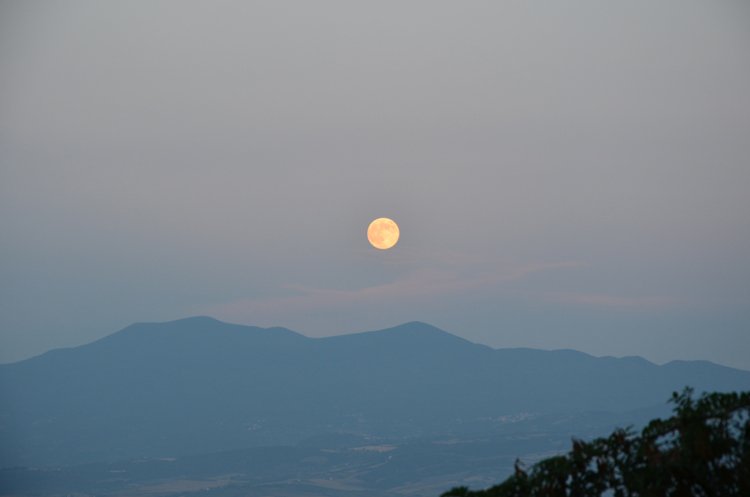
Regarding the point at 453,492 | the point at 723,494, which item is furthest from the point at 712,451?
the point at 453,492

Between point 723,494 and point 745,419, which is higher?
point 745,419

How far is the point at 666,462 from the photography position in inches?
607

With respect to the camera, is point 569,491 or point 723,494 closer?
point 723,494

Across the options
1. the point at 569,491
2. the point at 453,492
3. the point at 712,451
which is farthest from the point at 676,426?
the point at 453,492

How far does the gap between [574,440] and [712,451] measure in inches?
87.5

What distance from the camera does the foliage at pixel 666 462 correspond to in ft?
50.5

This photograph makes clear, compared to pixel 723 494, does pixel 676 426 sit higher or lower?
higher

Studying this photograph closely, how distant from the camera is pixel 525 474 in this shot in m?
16.6

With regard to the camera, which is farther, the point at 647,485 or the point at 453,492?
the point at 453,492

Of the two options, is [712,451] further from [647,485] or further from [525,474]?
[525,474]

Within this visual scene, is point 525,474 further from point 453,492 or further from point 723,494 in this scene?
point 723,494

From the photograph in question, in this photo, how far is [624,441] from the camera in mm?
16516

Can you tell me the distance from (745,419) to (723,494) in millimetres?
1655

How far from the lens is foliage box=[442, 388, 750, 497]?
50.5 feet
